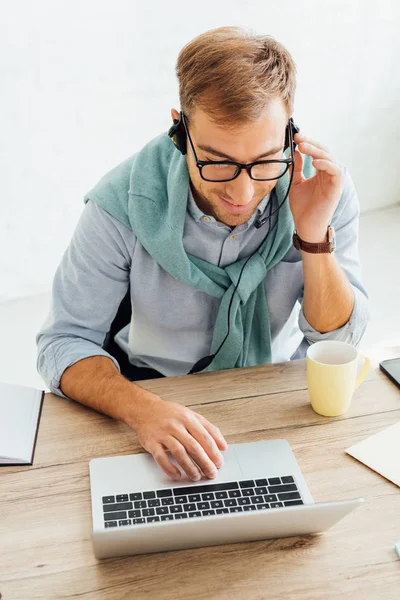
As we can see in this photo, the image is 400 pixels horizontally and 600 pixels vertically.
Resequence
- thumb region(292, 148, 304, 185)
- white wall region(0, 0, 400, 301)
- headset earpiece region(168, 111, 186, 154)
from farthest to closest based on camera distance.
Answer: white wall region(0, 0, 400, 301) < thumb region(292, 148, 304, 185) < headset earpiece region(168, 111, 186, 154)

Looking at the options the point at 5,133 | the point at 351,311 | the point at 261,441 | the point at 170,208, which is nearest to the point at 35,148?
the point at 5,133

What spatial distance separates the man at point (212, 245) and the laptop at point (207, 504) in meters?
0.15

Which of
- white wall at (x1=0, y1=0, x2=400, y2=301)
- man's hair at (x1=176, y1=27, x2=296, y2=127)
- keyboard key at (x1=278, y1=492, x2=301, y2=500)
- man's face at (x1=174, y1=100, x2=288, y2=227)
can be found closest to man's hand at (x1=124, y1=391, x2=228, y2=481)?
keyboard key at (x1=278, y1=492, x2=301, y2=500)

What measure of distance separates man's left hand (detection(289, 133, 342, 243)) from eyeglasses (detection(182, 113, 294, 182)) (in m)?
0.06

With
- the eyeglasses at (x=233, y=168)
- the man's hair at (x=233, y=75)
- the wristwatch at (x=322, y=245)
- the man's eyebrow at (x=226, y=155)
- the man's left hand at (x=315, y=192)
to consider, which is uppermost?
the man's hair at (x=233, y=75)

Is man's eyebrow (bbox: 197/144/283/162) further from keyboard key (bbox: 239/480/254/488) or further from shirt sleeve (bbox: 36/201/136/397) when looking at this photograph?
keyboard key (bbox: 239/480/254/488)

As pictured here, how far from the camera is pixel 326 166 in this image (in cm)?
139

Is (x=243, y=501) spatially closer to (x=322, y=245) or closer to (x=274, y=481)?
(x=274, y=481)

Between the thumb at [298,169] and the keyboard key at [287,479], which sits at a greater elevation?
the thumb at [298,169]

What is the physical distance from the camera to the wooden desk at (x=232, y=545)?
944mm

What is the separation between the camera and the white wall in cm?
296

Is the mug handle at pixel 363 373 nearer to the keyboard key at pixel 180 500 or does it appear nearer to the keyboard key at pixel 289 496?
the keyboard key at pixel 289 496

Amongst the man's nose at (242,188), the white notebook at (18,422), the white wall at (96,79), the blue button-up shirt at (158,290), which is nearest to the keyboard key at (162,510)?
the white notebook at (18,422)

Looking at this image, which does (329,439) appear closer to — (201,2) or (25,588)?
(25,588)
